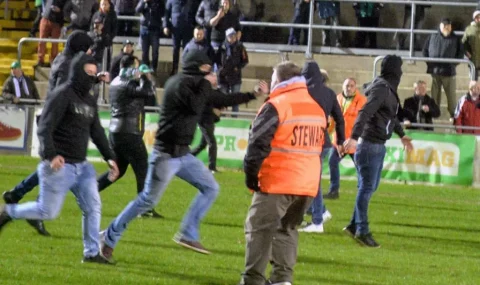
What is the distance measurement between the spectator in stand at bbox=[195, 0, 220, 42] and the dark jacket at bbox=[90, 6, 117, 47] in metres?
1.77

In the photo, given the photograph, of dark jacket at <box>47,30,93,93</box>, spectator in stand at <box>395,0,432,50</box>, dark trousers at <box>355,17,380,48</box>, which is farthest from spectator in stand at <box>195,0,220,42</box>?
dark jacket at <box>47,30,93,93</box>

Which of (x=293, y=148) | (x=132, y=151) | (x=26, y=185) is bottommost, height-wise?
(x=26, y=185)

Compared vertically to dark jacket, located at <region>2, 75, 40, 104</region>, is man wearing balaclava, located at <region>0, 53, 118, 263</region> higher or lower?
higher

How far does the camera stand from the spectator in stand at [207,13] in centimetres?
2667

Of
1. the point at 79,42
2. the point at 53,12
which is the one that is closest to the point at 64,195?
the point at 79,42

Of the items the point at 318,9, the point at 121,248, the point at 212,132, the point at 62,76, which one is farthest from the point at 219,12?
the point at 121,248

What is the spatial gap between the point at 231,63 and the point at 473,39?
4.75 metres

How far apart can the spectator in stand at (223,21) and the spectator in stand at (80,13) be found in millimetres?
3430

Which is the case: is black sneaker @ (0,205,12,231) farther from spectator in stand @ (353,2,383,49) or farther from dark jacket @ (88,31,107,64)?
spectator in stand @ (353,2,383,49)

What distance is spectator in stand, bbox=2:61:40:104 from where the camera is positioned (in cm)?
2592

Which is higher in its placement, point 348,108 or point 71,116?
point 71,116

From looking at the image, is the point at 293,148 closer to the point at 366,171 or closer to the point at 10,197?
the point at 366,171

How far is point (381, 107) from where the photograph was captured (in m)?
14.1

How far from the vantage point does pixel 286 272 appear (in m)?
10.6
